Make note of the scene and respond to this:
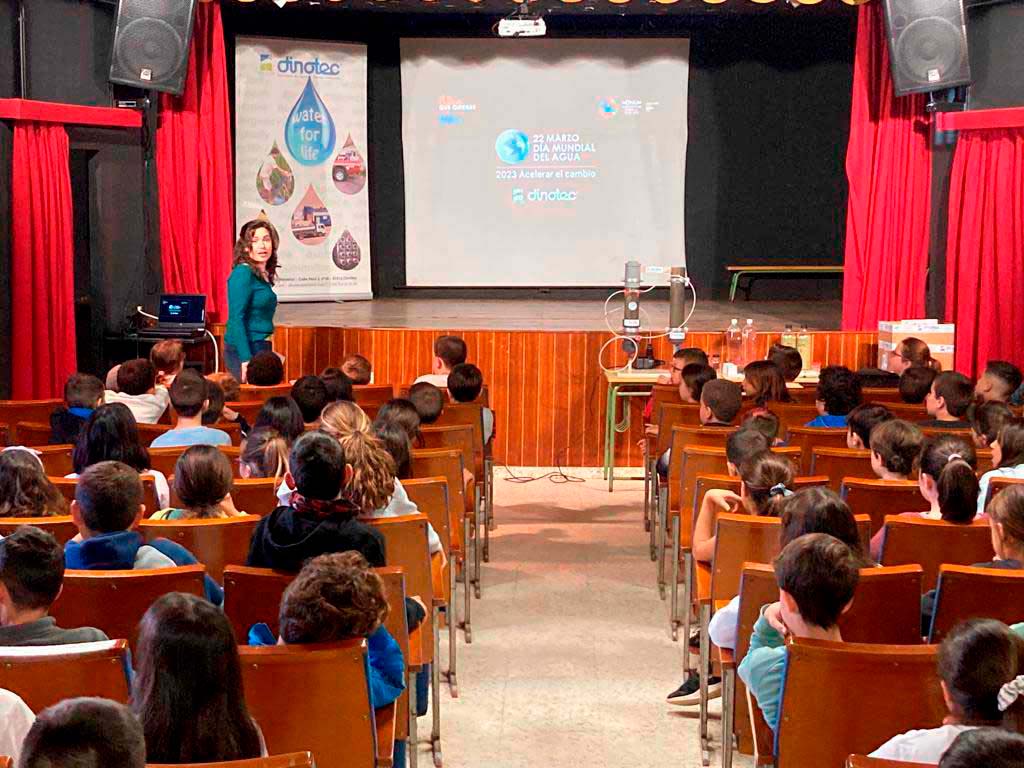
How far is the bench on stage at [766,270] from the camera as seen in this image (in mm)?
13133

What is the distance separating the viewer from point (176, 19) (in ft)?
31.2

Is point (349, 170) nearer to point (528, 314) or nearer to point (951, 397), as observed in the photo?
point (528, 314)

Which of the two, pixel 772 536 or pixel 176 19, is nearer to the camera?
pixel 772 536

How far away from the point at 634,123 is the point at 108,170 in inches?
209

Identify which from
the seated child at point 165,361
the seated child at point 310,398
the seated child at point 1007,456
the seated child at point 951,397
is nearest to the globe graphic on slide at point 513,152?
the seated child at point 165,361

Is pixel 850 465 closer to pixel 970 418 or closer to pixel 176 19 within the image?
pixel 970 418

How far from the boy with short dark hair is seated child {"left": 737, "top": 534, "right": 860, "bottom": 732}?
2962 millimetres

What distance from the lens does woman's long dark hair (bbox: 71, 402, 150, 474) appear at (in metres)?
A: 4.63

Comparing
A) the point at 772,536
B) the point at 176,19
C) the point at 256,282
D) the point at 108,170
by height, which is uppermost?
the point at 176,19

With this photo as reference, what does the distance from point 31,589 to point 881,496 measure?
2849mm

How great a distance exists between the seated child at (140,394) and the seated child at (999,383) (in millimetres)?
3843

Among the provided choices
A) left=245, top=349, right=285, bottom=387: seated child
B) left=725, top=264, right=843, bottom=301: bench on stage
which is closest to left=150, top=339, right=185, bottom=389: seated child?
left=245, top=349, right=285, bottom=387: seated child

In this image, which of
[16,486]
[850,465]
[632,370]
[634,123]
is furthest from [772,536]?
[634,123]

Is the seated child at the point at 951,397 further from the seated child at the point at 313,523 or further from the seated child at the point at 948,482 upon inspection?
the seated child at the point at 313,523
